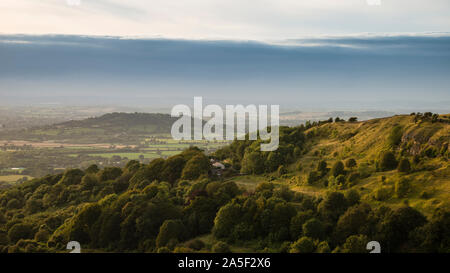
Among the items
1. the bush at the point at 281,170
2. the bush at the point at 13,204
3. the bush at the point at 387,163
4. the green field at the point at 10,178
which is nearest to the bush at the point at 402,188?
the bush at the point at 387,163

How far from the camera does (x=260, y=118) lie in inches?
5044

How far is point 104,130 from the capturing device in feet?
529

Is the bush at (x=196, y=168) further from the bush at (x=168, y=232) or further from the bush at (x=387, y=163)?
the bush at (x=387, y=163)

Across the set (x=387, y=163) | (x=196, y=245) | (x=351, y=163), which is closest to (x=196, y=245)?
(x=196, y=245)

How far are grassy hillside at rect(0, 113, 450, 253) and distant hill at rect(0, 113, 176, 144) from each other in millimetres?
90240

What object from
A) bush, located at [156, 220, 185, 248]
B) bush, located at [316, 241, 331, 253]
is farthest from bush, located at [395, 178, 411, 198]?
bush, located at [156, 220, 185, 248]

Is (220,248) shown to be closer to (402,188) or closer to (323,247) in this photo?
(323,247)

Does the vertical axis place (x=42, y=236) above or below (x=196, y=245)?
below

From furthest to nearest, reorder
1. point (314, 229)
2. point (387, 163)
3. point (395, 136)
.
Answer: point (395, 136), point (387, 163), point (314, 229)

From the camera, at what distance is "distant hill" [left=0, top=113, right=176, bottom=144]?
473ft

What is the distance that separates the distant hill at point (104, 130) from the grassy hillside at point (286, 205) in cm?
9024

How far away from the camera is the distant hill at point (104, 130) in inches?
5679

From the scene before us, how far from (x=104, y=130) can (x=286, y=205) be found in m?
140
